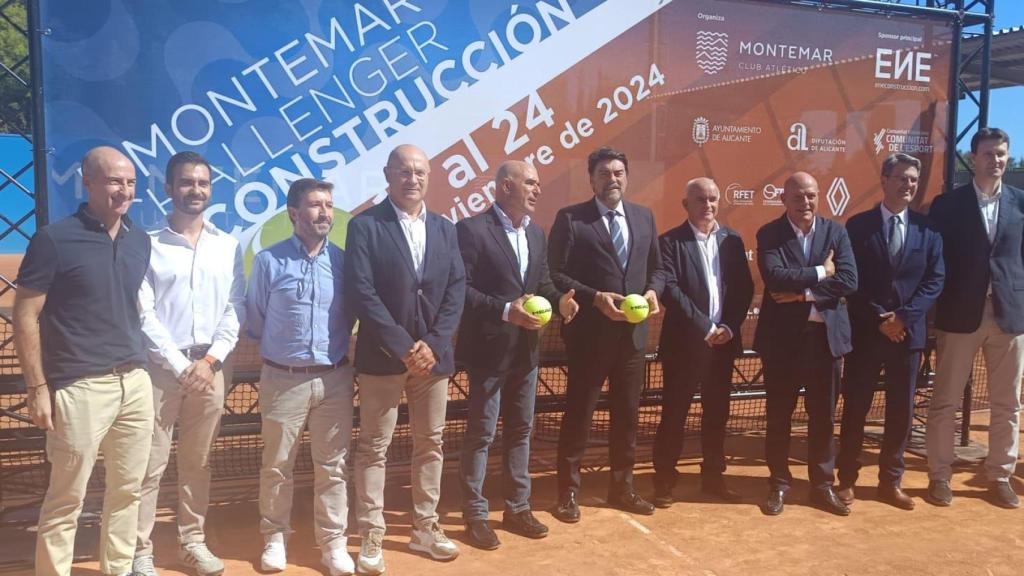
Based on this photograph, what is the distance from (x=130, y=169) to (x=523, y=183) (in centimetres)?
196

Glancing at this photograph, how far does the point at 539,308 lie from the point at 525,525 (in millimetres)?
1314

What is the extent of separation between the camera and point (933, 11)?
6.12 meters

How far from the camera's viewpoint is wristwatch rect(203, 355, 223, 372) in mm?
3760

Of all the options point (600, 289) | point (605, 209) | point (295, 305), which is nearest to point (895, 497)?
point (600, 289)

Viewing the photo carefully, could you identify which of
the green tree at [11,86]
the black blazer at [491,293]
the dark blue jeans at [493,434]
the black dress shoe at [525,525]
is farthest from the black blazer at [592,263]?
the green tree at [11,86]

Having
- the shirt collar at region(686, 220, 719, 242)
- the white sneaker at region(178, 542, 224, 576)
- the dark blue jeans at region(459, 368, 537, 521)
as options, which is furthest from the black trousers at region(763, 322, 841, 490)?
the white sneaker at region(178, 542, 224, 576)


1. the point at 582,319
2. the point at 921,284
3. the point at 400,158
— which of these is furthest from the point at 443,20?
the point at 921,284

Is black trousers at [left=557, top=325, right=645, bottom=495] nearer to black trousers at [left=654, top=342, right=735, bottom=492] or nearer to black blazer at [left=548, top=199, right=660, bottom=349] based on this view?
black blazer at [left=548, top=199, right=660, bottom=349]

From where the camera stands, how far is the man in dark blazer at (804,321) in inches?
186

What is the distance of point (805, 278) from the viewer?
4.64 m

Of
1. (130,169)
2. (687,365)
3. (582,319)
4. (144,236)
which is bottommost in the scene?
(687,365)

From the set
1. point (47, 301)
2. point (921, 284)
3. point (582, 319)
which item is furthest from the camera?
point (921, 284)

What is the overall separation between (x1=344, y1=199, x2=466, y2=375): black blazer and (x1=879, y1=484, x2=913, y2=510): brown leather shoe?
10.2ft

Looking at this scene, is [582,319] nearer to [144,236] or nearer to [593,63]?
[593,63]
